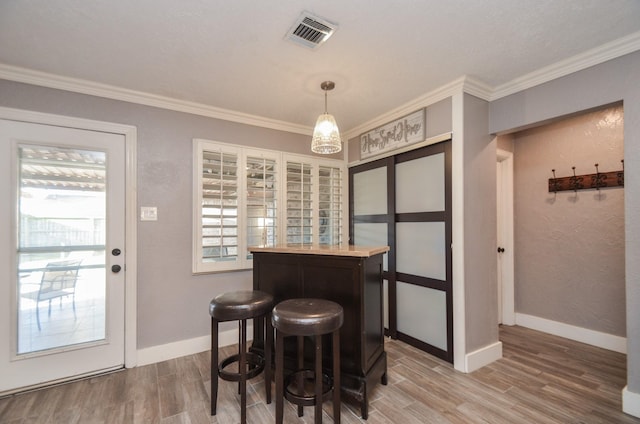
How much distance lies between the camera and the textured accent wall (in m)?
2.92

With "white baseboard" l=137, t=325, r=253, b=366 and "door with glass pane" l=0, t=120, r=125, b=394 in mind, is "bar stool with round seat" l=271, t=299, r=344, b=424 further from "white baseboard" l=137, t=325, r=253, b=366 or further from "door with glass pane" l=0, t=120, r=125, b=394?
"door with glass pane" l=0, t=120, r=125, b=394

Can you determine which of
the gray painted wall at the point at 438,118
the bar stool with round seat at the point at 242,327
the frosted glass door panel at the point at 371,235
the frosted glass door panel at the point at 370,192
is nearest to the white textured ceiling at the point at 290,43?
the gray painted wall at the point at 438,118

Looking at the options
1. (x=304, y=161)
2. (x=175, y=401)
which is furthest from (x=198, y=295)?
(x=304, y=161)

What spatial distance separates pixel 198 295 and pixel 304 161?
1961mm

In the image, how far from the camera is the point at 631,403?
1.92 m

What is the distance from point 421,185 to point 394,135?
65 cm

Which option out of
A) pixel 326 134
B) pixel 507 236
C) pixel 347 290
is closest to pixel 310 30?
pixel 326 134

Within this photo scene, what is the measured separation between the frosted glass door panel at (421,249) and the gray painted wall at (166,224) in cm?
199

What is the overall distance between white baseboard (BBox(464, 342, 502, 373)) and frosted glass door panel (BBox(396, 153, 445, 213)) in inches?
52.5

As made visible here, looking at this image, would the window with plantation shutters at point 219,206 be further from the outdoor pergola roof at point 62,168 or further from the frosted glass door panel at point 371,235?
the frosted glass door panel at point 371,235

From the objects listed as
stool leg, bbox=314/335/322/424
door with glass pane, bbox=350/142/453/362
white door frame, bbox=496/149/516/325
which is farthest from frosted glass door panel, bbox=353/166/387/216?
stool leg, bbox=314/335/322/424

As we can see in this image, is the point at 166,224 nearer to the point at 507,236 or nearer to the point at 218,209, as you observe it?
the point at 218,209

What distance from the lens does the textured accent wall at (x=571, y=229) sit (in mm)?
2922

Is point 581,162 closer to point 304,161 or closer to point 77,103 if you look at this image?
point 304,161
